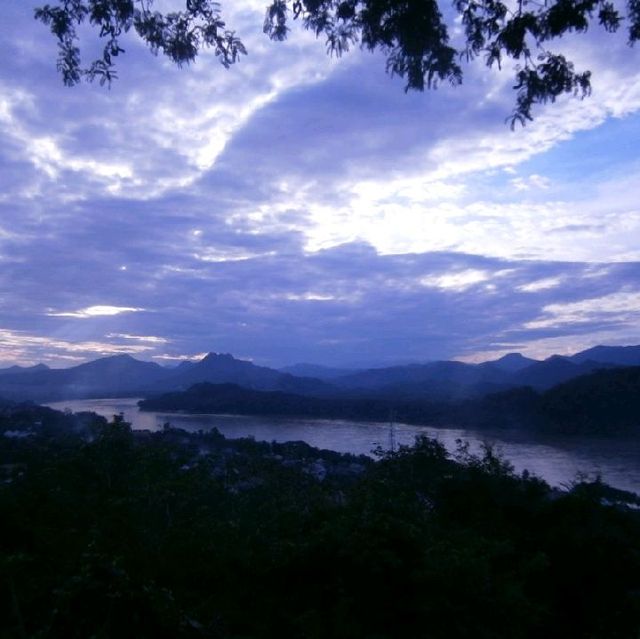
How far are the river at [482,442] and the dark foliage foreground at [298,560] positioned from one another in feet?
19.5

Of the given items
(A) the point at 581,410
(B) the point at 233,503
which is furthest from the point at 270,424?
(B) the point at 233,503

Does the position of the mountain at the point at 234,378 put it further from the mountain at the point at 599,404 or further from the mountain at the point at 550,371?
the mountain at the point at 599,404

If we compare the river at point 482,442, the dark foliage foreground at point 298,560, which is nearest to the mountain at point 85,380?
the river at point 482,442

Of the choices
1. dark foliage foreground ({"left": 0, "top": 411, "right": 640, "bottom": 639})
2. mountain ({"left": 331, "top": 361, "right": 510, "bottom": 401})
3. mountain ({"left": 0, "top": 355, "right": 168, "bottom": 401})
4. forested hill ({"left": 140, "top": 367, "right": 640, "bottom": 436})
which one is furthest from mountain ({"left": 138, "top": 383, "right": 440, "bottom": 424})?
dark foliage foreground ({"left": 0, "top": 411, "right": 640, "bottom": 639})

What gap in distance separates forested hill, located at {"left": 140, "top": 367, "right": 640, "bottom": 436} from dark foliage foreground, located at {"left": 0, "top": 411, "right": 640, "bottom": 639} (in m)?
14.1

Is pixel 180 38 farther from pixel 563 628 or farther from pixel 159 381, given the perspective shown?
pixel 159 381

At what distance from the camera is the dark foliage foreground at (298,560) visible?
8.46ft

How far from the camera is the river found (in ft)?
51.3

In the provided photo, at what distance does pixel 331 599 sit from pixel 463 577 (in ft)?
2.09

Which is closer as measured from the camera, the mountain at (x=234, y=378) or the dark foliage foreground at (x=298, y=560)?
the dark foliage foreground at (x=298, y=560)

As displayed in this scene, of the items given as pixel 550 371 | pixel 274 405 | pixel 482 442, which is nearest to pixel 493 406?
pixel 482 442

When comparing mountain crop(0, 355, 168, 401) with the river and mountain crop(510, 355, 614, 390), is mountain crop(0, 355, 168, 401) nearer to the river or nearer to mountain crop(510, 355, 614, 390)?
the river

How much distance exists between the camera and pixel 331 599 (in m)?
3.05

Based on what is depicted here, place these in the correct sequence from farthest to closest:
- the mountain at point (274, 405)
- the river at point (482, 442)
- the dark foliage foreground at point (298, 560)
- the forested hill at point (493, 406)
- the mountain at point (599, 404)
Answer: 1. the mountain at point (274, 405)
2. the forested hill at point (493, 406)
3. the mountain at point (599, 404)
4. the river at point (482, 442)
5. the dark foliage foreground at point (298, 560)
